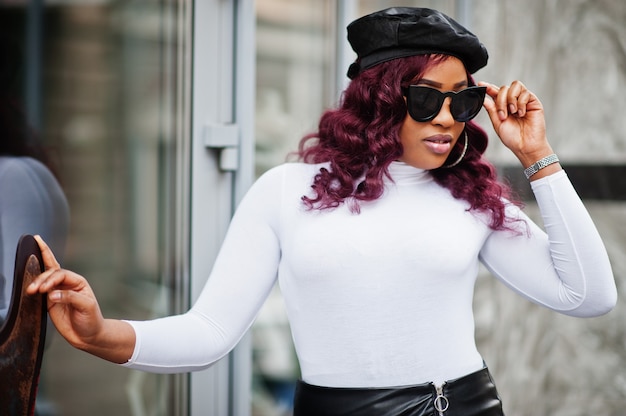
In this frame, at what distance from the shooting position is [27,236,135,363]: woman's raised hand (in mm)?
1522

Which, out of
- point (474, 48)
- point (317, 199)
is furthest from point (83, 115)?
point (474, 48)

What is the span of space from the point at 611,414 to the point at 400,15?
3.08m

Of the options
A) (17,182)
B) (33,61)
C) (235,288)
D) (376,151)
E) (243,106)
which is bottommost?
(235,288)

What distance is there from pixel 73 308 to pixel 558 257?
1.18 metres

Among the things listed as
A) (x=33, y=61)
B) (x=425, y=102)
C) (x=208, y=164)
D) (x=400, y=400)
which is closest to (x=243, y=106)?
(x=208, y=164)

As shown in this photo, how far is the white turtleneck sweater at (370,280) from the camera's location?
185 cm

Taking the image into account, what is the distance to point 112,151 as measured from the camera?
97.2 inches

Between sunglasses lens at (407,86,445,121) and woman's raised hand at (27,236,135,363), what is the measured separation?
87 centimetres

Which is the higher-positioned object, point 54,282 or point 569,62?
point 569,62

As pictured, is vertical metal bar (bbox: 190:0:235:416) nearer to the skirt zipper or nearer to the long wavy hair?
the long wavy hair

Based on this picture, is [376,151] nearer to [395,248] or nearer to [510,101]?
[395,248]

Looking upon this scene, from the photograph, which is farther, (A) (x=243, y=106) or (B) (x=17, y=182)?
(A) (x=243, y=106)

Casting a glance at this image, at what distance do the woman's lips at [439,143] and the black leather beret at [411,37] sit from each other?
21 centimetres

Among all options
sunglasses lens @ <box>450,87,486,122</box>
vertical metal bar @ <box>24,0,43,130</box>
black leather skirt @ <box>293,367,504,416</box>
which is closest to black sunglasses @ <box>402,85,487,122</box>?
sunglasses lens @ <box>450,87,486,122</box>
